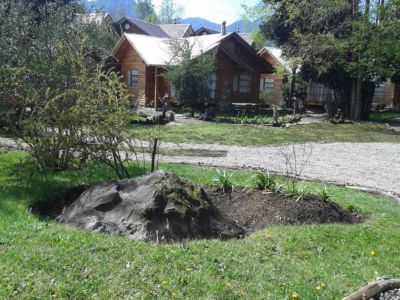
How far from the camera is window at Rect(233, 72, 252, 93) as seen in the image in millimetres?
35188

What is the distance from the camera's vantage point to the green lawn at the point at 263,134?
17.2 metres

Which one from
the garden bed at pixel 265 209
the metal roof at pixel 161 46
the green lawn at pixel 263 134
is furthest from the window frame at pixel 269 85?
the garden bed at pixel 265 209

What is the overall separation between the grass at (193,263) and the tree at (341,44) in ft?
73.3

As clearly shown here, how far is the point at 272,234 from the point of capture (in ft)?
18.4

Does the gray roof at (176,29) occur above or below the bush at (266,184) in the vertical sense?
above

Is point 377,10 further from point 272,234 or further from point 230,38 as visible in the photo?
point 272,234

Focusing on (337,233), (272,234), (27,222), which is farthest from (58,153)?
(337,233)

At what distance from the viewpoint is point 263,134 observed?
1969 centimetres

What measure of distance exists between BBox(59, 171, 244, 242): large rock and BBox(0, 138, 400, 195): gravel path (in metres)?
2.89

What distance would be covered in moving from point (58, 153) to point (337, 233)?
492 centimetres

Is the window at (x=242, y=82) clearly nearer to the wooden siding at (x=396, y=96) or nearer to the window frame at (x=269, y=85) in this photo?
the window frame at (x=269, y=85)

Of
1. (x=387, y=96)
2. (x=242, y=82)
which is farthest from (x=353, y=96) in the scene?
(x=387, y=96)

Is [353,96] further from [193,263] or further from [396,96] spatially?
[193,263]

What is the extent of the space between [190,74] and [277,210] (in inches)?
871
